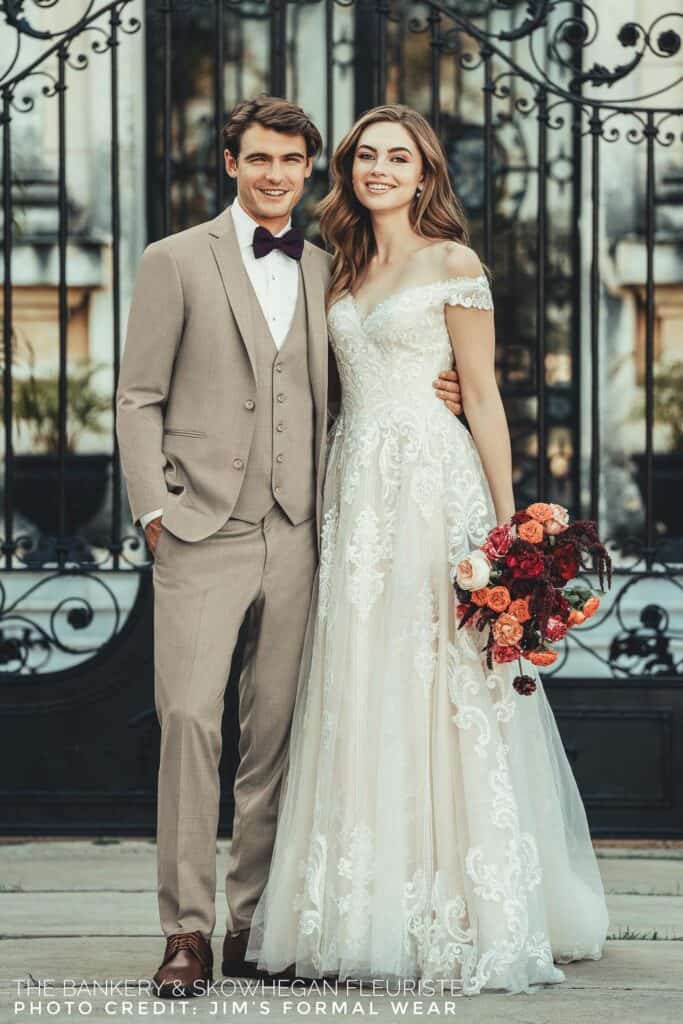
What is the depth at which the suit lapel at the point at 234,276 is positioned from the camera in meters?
4.55

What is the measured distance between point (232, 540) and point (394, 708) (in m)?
0.58

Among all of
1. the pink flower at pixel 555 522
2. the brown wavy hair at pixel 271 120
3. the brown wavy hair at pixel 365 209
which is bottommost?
the pink flower at pixel 555 522

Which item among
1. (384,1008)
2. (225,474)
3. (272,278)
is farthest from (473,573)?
(384,1008)

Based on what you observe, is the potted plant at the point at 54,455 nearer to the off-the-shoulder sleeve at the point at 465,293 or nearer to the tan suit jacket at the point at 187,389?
the tan suit jacket at the point at 187,389

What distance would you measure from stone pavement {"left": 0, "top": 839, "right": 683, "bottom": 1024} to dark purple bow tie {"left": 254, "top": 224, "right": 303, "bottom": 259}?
1850 mm

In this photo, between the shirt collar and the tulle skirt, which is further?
the shirt collar

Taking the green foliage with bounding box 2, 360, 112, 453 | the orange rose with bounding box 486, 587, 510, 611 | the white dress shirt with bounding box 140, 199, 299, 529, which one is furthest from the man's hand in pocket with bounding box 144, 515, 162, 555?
the green foliage with bounding box 2, 360, 112, 453

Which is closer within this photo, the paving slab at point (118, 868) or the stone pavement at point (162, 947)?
the stone pavement at point (162, 947)

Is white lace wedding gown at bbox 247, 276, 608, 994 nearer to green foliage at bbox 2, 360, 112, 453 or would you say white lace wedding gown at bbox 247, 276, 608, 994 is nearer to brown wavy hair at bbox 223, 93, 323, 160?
brown wavy hair at bbox 223, 93, 323, 160

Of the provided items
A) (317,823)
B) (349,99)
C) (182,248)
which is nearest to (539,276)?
(349,99)

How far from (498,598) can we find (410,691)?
0.35m

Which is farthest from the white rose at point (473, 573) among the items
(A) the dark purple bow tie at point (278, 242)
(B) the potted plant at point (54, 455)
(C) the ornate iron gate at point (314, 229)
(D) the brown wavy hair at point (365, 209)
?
(B) the potted plant at point (54, 455)

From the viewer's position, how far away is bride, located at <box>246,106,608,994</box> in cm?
446

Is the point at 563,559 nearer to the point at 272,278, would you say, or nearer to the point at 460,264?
the point at 460,264
